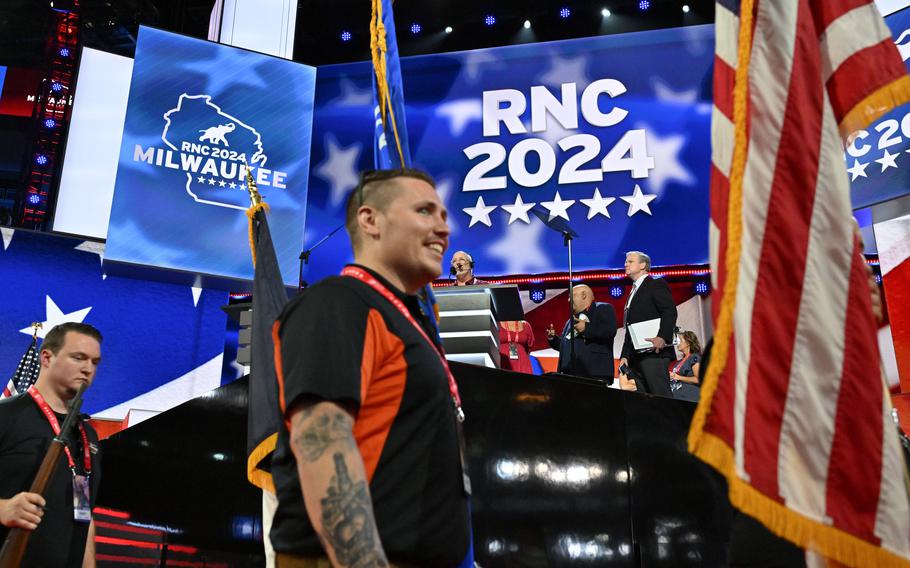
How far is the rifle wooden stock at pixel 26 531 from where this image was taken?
112 inches

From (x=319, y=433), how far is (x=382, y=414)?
6.5 inches

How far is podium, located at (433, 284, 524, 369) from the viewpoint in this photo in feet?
17.5

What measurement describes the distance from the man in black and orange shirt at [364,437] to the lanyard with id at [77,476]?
195cm

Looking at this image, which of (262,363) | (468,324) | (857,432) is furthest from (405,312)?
(468,324)

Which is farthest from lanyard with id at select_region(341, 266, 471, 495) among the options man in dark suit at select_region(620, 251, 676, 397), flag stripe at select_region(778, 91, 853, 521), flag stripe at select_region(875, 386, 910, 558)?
man in dark suit at select_region(620, 251, 676, 397)

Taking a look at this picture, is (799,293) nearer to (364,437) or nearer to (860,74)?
(860,74)

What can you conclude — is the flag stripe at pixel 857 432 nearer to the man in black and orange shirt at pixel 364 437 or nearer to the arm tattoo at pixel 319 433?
the man in black and orange shirt at pixel 364 437

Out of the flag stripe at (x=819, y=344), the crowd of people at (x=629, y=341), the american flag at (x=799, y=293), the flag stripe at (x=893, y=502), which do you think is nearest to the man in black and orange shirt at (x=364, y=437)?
the american flag at (x=799, y=293)

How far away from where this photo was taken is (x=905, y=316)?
893 cm

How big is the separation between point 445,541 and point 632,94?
408 inches

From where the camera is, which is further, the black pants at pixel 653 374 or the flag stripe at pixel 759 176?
the black pants at pixel 653 374

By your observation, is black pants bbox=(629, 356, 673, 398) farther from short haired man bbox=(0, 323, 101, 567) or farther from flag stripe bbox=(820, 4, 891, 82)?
flag stripe bbox=(820, 4, 891, 82)

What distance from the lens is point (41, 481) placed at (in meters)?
3.02

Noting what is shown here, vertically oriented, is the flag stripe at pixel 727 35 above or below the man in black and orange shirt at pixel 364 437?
above
